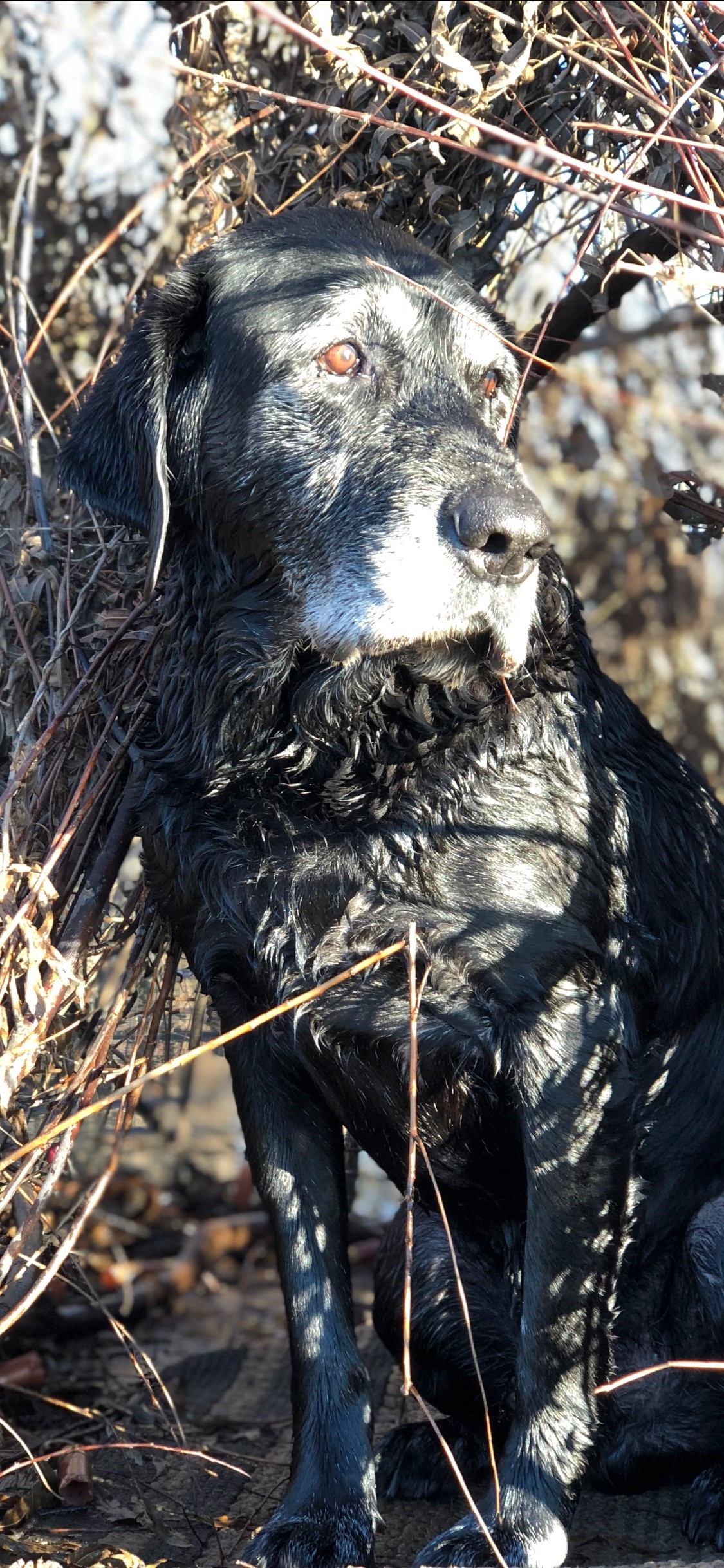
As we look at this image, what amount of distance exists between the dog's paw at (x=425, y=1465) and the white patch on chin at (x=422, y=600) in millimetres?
1663

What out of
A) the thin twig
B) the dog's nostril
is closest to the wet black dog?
the dog's nostril

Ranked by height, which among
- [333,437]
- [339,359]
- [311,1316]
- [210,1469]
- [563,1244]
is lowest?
[210,1469]

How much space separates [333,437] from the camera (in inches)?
99.3

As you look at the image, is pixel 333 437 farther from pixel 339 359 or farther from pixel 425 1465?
pixel 425 1465

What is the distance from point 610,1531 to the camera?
2734mm

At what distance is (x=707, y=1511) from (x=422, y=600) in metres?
1.80

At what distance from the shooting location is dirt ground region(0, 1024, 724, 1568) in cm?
265

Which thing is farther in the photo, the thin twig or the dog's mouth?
the dog's mouth

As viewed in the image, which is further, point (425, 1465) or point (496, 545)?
point (425, 1465)

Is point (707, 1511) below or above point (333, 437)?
below

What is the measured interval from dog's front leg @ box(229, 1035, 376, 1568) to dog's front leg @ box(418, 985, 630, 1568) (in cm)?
22

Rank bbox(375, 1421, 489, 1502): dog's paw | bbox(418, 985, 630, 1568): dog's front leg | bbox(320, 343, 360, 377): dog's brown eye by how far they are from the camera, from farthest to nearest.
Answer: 1. bbox(375, 1421, 489, 1502): dog's paw
2. bbox(320, 343, 360, 377): dog's brown eye
3. bbox(418, 985, 630, 1568): dog's front leg

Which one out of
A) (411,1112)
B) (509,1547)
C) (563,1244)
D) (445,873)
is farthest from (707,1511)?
(445,873)

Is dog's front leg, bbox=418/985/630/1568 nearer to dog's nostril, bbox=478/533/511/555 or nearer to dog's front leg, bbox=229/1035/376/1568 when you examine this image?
dog's front leg, bbox=229/1035/376/1568
